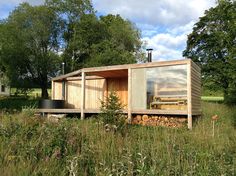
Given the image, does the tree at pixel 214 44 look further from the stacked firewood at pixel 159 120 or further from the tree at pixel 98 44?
the stacked firewood at pixel 159 120

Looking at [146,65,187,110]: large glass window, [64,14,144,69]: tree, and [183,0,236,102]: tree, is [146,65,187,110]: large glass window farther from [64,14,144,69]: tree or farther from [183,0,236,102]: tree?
[64,14,144,69]: tree

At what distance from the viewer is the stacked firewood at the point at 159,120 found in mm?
11446

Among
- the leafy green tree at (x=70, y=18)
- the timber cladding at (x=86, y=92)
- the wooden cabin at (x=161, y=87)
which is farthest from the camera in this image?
the leafy green tree at (x=70, y=18)

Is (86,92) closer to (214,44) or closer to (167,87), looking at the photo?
(167,87)

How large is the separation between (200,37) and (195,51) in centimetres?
131

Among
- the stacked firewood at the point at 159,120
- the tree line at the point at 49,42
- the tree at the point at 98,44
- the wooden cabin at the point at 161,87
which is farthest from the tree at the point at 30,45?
the stacked firewood at the point at 159,120

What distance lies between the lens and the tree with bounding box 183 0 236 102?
79.5ft

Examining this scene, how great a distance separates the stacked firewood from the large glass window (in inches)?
15.3

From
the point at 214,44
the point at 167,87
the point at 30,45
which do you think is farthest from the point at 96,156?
the point at 30,45

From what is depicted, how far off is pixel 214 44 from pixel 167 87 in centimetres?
1639

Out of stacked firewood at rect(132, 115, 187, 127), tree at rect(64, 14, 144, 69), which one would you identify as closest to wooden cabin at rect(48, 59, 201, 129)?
stacked firewood at rect(132, 115, 187, 127)

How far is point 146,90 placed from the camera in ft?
40.3

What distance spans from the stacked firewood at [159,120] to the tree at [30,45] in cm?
2206

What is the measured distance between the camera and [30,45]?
33156 mm
